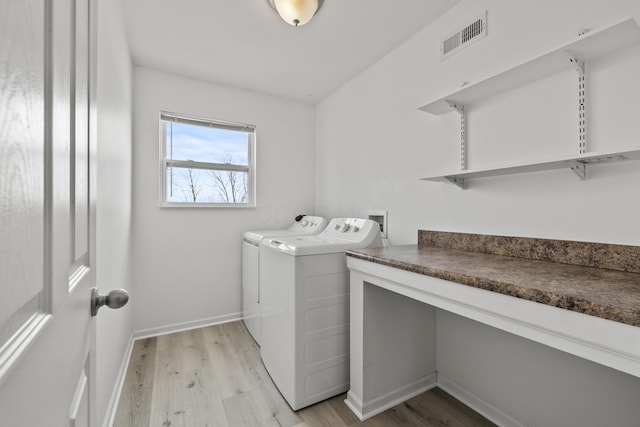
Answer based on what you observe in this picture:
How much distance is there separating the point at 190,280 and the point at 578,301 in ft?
9.18

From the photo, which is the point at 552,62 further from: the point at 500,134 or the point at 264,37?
the point at 264,37

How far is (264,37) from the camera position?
2.11m

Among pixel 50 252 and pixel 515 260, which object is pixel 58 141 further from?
pixel 515 260

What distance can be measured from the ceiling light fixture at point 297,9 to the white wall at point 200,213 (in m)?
1.41

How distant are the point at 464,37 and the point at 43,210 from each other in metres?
2.13

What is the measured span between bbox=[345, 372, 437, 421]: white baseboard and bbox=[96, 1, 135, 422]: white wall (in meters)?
1.26

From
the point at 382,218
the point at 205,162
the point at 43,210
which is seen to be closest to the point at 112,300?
the point at 43,210

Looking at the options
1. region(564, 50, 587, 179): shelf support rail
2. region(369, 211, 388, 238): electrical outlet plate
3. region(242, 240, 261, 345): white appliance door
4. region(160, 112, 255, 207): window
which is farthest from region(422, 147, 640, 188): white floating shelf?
region(160, 112, 255, 207): window

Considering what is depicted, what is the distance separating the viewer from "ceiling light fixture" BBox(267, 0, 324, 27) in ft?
5.39

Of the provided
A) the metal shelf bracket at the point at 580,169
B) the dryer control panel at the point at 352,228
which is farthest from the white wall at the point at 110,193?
the metal shelf bracket at the point at 580,169

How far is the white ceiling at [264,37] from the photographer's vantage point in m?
1.83

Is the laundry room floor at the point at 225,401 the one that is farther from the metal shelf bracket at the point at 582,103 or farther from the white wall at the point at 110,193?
the metal shelf bracket at the point at 582,103

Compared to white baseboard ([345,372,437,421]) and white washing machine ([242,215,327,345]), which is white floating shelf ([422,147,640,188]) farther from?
white washing machine ([242,215,327,345])

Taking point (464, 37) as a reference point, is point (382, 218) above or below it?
below
